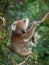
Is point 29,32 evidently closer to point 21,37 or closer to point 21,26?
point 21,26

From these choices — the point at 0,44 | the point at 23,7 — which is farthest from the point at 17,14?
the point at 0,44

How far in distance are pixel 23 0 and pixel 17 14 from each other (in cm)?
37

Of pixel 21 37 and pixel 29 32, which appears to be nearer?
pixel 29 32

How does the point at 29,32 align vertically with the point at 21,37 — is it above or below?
above

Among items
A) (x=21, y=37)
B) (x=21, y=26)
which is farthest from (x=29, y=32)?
(x=21, y=37)

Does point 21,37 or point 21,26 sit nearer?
point 21,26

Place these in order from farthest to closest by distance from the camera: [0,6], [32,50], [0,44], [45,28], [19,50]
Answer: [0,6] < [45,28] < [19,50] < [32,50] < [0,44]

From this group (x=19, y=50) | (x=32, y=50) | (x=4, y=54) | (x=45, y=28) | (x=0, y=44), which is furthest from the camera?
(x=45, y=28)

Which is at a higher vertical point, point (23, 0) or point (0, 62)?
point (0, 62)

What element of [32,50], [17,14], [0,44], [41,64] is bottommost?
[17,14]

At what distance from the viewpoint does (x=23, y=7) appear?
606 cm

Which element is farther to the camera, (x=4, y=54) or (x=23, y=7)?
(x=23, y=7)

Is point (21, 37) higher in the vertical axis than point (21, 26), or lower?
lower

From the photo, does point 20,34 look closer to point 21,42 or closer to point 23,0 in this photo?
point 21,42
